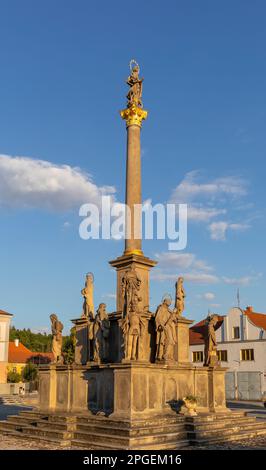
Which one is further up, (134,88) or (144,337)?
(134,88)

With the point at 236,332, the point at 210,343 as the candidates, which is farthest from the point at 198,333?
the point at 210,343

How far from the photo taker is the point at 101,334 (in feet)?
60.1

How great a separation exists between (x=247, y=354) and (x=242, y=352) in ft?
1.73

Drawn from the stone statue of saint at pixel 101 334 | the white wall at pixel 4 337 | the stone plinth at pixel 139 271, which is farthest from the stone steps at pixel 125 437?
the white wall at pixel 4 337

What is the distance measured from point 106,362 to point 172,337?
2499mm

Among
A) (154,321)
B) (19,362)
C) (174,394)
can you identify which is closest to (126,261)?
(154,321)

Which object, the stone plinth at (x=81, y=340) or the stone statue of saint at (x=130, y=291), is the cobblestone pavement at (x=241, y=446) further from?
the stone plinth at (x=81, y=340)

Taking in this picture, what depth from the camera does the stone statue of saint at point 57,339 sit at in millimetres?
20306

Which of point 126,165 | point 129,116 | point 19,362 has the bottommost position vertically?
point 19,362

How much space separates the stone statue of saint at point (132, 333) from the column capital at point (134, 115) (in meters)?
8.25

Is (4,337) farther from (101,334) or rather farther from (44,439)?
(44,439)

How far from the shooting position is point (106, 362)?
60.3ft

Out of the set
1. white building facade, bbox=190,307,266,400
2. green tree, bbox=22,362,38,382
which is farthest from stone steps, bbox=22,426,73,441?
green tree, bbox=22,362,38,382
